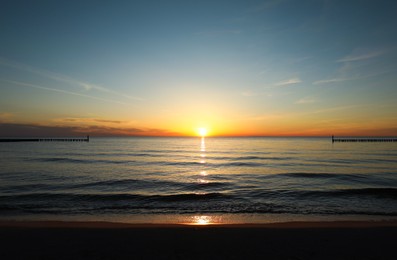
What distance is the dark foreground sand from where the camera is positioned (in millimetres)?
6246

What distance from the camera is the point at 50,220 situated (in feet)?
32.3

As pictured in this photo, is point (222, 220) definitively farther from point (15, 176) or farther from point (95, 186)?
point (15, 176)

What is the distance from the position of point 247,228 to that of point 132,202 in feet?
24.8

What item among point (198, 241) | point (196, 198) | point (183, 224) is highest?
point (198, 241)

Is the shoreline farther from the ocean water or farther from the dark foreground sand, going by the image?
the ocean water

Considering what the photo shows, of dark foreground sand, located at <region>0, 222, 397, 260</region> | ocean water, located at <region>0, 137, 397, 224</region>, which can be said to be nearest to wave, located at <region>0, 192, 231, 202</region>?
ocean water, located at <region>0, 137, 397, 224</region>

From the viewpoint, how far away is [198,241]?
23.4ft

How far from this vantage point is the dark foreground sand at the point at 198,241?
6246mm

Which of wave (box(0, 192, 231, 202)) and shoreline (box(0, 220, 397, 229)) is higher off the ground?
shoreline (box(0, 220, 397, 229))

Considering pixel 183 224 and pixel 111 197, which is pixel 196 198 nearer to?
pixel 111 197

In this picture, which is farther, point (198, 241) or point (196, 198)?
point (196, 198)

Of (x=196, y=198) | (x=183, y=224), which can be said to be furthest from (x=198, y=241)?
(x=196, y=198)

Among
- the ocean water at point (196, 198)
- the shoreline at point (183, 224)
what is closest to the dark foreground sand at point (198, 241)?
the shoreline at point (183, 224)

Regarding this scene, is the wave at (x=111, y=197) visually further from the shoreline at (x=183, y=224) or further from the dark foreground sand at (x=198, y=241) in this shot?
the dark foreground sand at (x=198, y=241)
